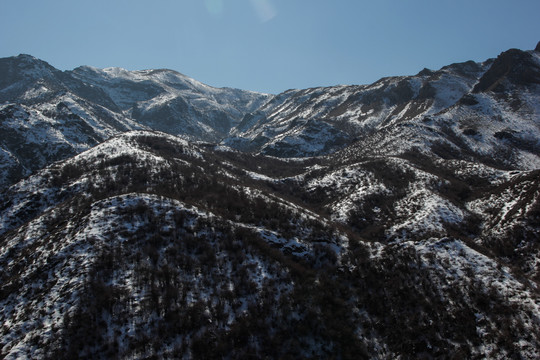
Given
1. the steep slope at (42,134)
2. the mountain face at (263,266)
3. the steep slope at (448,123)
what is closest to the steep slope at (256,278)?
the mountain face at (263,266)

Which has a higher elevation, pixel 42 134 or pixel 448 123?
pixel 42 134

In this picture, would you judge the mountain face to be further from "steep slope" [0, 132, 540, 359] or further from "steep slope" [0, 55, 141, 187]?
"steep slope" [0, 55, 141, 187]

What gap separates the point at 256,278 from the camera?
33875 millimetres

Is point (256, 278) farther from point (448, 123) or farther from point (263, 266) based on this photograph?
point (448, 123)

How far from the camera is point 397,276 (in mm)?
35344

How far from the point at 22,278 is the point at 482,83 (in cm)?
19755

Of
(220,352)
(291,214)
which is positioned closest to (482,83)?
(291,214)

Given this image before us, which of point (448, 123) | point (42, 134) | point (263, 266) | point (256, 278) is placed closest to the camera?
point (256, 278)

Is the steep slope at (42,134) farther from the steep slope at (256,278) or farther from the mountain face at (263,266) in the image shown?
the steep slope at (256,278)

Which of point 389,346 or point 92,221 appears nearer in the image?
point 389,346

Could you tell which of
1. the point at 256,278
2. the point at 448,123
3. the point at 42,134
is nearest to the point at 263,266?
the point at 256,278

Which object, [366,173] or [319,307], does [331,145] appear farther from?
[319,307]

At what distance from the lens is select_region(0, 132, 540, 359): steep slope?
2595cm

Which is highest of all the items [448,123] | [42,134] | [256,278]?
[42,134]
